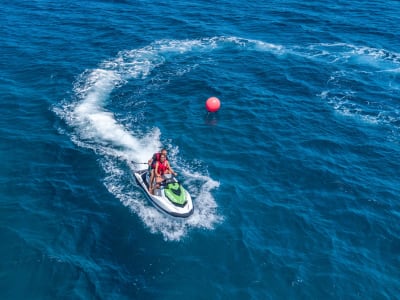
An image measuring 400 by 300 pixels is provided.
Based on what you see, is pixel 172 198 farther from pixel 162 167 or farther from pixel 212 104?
pixel 212 104

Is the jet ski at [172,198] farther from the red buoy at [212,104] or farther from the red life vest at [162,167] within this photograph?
the red buoy at [212,104]

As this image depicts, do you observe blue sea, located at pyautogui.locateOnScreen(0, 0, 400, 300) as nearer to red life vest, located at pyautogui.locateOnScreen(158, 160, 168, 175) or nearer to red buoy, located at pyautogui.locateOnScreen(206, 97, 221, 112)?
red buoy, located at pyautogui.locateOnScreen(206, 97, 221, 112)

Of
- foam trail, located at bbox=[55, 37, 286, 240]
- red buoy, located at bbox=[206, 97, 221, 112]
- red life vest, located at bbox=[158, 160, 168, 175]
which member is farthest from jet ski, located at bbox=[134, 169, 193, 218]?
red buoy, located at bbox=[206, 97, 221, 112]

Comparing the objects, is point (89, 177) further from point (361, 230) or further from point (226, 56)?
point (226, 56)

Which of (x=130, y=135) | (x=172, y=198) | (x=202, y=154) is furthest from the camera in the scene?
(x=130, y=135)

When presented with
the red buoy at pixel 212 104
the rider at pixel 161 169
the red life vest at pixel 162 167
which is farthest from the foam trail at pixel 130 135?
the red buoy at pixel 212 104

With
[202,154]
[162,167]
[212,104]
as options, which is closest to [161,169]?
[162,167]

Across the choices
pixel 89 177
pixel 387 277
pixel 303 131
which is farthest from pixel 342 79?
pixel 89 177
